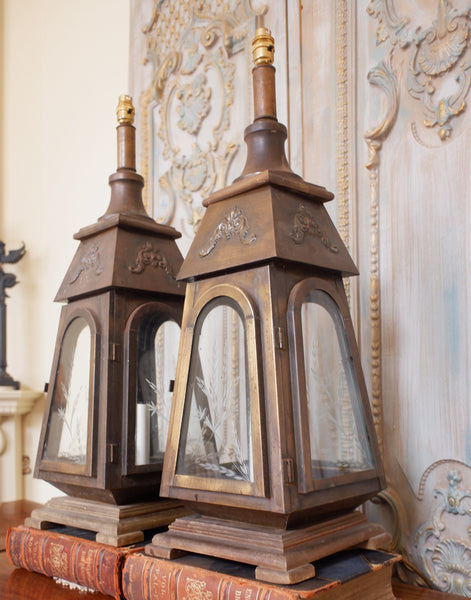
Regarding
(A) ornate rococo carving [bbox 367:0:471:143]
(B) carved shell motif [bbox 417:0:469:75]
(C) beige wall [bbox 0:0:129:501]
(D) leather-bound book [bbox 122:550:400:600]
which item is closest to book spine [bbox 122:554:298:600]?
(D) leather-bound book [bbox 122:550:400:600]

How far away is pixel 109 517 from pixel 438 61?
1056mm

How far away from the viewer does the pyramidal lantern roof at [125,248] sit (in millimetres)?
1174

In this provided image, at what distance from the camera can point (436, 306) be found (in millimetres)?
1157

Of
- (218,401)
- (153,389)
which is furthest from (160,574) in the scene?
(153,389)

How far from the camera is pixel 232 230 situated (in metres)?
0.96

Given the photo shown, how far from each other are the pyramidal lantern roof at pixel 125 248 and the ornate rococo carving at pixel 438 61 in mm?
567

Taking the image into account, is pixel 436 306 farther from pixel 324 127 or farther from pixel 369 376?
pixel 324 127

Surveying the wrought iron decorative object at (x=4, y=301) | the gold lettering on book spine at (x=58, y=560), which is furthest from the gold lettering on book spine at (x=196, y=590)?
the wrought iron decorative object at (x=4, y=301)

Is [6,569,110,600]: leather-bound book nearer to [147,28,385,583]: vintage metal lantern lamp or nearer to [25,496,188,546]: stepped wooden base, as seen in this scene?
[25,496,188,546]: stepped wooden base

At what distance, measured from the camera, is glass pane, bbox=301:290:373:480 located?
2.97ft

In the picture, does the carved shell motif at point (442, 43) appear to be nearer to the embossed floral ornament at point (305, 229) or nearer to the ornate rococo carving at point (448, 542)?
the embossed floral ornament at point (305, 229)

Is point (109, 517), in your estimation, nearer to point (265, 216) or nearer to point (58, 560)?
point (58, 560)

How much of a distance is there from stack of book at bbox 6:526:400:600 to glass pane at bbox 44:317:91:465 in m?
0.15

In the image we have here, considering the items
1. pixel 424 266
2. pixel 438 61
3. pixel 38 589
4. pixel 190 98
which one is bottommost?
pixel 38 589
